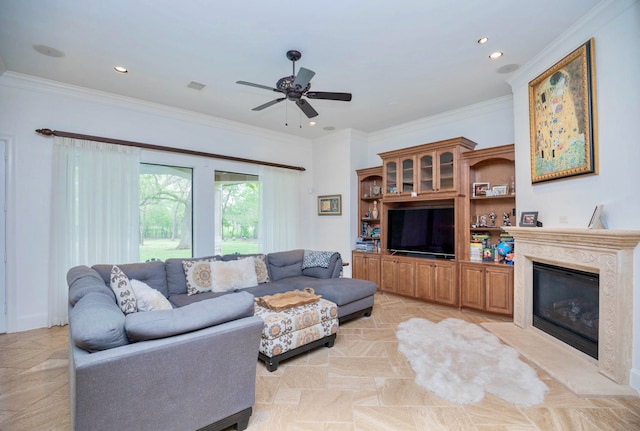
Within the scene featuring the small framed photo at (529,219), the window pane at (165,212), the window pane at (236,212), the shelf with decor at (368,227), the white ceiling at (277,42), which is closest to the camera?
the white ceiling at (277,42)

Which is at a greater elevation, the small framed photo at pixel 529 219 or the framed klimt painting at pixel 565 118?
the framed klimt painting at pixel 565 118

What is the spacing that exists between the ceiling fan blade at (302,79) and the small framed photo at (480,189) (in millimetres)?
3017

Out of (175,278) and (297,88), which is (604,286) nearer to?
(297,88)

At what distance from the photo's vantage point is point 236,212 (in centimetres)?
545

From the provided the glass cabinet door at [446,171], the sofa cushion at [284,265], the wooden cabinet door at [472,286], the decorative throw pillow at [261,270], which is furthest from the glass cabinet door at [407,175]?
the decorative throw pillow at [261,270]

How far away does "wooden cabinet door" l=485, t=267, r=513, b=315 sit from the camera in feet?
12.7

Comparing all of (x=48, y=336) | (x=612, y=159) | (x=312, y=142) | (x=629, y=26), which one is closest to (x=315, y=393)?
(x=612, y=159)

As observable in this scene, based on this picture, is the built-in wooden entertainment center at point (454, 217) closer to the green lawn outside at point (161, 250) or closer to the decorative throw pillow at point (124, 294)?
the green lawn outside at point (161, 250)

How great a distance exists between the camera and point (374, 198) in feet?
18.6

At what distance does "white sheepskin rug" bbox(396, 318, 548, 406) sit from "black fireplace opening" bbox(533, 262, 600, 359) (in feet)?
1.83

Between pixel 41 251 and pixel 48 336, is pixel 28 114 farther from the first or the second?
pixel 48 336

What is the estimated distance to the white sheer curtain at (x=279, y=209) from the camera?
5.64 metres

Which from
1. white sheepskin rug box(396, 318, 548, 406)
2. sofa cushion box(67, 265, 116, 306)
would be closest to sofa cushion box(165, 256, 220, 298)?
sofa cushion box(67, 265, 116, 306)

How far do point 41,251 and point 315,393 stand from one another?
3.72 metres
